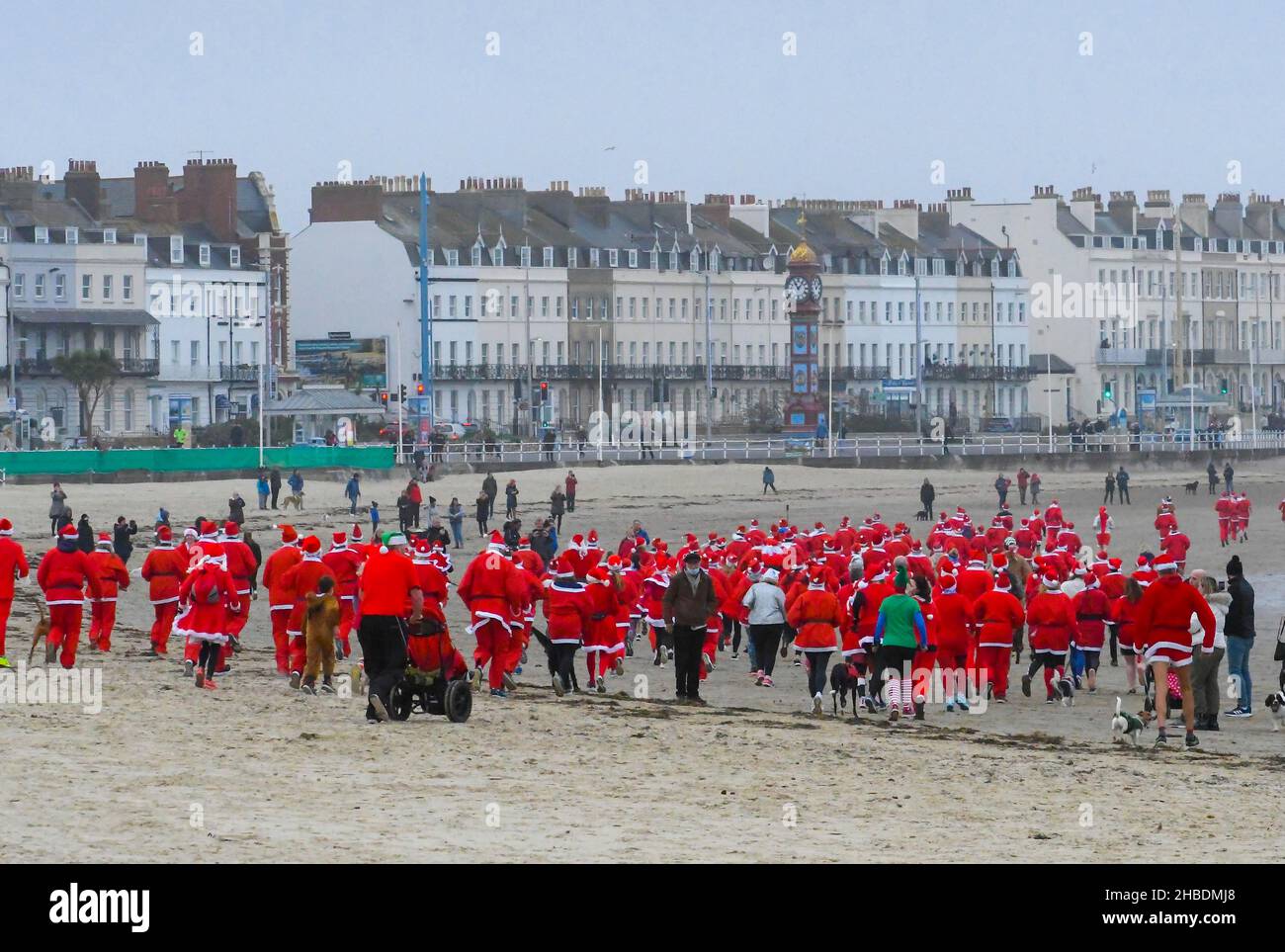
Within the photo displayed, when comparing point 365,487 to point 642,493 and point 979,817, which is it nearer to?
point 642,493

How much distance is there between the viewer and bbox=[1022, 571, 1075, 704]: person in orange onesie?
73.4ft

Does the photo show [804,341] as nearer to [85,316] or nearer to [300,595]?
[85,316]

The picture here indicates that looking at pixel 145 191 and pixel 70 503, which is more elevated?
pixel 145 191

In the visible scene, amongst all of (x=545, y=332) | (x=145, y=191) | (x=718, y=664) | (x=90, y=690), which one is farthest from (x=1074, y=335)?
(x=90, y=690)

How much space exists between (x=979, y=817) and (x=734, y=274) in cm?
8913

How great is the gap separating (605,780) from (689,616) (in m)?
5.35

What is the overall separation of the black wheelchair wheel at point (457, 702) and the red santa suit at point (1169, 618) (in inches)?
193

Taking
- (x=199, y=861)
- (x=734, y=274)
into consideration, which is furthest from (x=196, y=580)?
(x=734, y=274)

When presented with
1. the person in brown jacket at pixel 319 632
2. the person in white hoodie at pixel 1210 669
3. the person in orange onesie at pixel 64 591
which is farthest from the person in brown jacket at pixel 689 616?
the person in orange onesie at pixel 64 591

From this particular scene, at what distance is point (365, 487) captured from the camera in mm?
59312

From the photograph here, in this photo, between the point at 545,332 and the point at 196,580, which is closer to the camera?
the point at 196,580

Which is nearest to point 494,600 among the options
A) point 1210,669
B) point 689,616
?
point 689,616

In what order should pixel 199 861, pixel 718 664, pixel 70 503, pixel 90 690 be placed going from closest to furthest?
pixel 199 861 → pixel 90 690 → pixel 718 664 → pixel 70 503
